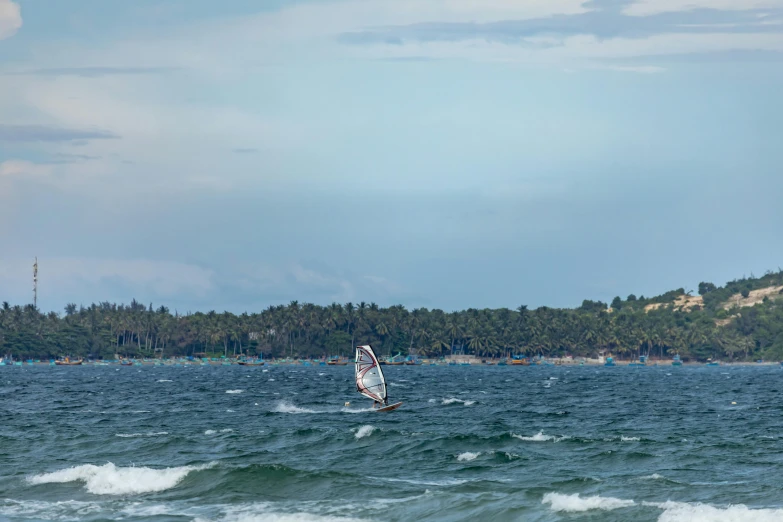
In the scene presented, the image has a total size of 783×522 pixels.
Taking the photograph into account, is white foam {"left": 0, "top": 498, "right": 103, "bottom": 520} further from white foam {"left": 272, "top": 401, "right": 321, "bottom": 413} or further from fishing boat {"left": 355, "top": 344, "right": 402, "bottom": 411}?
white foam {"left": 272, "top": 401, "right": 321, "bottom": 413}

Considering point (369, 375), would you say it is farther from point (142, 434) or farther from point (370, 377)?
point (142, 434)

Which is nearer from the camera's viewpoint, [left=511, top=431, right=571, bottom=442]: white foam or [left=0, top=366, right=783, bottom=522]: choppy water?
[left=0, top=366, right=783, bottom=522]: choppy water

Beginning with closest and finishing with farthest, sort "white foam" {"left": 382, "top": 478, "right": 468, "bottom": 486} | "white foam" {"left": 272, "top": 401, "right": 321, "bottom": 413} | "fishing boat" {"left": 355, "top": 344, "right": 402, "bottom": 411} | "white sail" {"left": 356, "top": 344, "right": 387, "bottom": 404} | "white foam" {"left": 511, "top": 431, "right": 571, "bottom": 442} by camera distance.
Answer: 1. "white foam" {"left": 382, "top": 478, "right": 468, "bottom": 486}
2. "white foam" {"left": 511, "top": 431, "right": 571, "bottom": 442}
3. "white sail" {"left": 356, "top": 344, "right": 387, "bottom": 404}
4. "fishing boat" {"left": 355, "top": 344, "right": 402, "bottom": 411}
5. "white foam" {"left": 272, "top": 401, "right": 321, "bottom": 413}

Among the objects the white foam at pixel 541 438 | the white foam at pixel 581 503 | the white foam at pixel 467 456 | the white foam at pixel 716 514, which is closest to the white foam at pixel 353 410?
the white foam at pixel 541 438

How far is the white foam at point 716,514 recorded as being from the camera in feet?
106

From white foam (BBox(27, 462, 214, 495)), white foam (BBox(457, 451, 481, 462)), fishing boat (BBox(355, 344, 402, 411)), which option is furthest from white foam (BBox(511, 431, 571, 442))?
white foam (BBox(27, 462, 214, 495))

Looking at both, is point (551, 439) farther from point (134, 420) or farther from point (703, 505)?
point (134, 420)

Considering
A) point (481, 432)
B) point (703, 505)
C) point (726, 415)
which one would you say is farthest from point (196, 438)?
point (726, 415)

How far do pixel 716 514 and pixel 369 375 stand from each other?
48085 millimetres

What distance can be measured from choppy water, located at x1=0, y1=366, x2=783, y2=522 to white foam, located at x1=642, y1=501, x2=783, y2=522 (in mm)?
65

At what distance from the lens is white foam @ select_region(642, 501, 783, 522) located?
3231cm

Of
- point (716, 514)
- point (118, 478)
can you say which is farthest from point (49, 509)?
point (716, 514)

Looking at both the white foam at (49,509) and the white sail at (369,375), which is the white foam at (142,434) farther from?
the white foam at (49,509)

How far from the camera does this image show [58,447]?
54781 mm
